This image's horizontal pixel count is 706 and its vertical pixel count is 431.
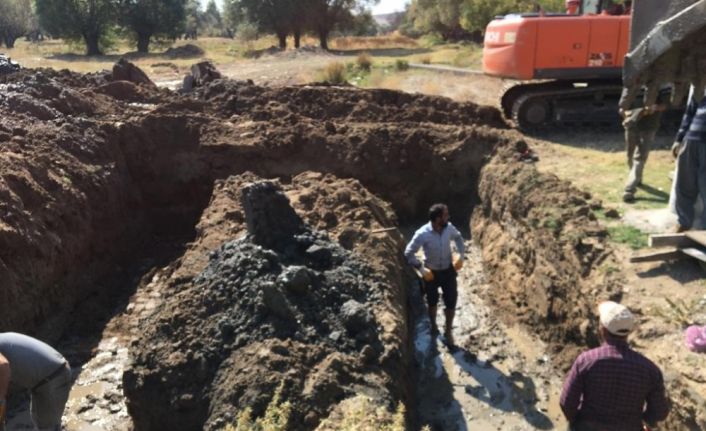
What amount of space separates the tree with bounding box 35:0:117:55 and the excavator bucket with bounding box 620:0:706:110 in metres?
46.7

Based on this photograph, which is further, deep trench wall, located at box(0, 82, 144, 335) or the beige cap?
deep trench wall, located at box(0, 82, 144, 335)

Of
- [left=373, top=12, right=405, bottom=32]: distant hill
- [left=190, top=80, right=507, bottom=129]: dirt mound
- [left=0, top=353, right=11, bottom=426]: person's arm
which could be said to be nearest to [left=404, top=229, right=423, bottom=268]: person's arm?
[left=0, top=353, right=11, bottom=426]: person's arm

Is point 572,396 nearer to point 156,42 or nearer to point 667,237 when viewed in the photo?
point 667,237

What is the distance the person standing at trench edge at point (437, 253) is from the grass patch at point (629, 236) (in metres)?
2.04


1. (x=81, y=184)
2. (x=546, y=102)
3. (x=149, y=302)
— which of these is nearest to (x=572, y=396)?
(x=149, y=302)

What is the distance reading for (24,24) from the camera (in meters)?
62.3

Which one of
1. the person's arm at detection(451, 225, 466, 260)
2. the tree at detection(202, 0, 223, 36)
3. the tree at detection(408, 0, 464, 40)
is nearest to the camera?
the person's arm at detection(451, 225, 466, 260)

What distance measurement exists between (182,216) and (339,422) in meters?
8.66

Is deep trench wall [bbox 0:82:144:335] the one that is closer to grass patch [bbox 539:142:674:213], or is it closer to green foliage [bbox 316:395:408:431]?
green foliage [bbox 316:395:408:431]

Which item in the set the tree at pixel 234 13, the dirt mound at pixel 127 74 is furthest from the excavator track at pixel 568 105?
the tree at pixel 234 13

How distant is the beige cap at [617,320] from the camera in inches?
158

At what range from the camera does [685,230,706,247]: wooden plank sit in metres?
6.55

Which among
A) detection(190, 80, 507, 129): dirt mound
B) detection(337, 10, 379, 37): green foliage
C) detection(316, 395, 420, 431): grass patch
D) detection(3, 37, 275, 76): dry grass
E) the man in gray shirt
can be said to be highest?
detection(337, 10, 379, 37): green foliage

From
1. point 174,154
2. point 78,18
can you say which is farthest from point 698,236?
point 78,18
